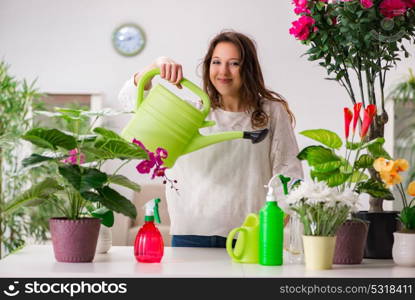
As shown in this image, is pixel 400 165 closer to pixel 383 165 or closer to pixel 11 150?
pixel 383 165

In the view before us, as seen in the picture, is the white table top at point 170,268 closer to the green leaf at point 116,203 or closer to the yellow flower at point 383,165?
the green leaf at point 116,203

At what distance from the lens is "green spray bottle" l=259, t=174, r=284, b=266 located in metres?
1.57

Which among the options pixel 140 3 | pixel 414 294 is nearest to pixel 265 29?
pixel 140 3

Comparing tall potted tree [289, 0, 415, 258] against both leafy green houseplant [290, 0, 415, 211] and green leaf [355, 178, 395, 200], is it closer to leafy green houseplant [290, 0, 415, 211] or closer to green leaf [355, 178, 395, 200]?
leafy green houseplant [290, 0, 415, 211]

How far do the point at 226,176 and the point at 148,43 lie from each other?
4.04 m

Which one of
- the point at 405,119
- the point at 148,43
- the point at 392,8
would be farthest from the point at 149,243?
the point at 405,119

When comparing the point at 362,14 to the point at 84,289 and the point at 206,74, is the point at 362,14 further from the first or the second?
the point at 84,289

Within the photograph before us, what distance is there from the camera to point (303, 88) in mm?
5957

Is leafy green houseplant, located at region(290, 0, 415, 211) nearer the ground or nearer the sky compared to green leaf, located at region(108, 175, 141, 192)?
nearer the sky

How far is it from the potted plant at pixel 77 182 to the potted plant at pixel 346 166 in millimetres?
458

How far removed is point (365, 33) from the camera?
188 centimetres

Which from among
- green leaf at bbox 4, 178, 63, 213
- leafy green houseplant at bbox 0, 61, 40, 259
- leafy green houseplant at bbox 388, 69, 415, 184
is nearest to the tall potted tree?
green leaf at bbox 4, 178, 63, 213

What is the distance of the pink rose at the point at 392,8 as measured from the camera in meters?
1.82

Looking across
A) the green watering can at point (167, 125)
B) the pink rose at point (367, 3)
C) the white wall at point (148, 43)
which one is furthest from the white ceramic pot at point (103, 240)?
the white wall at point (148, 43)
